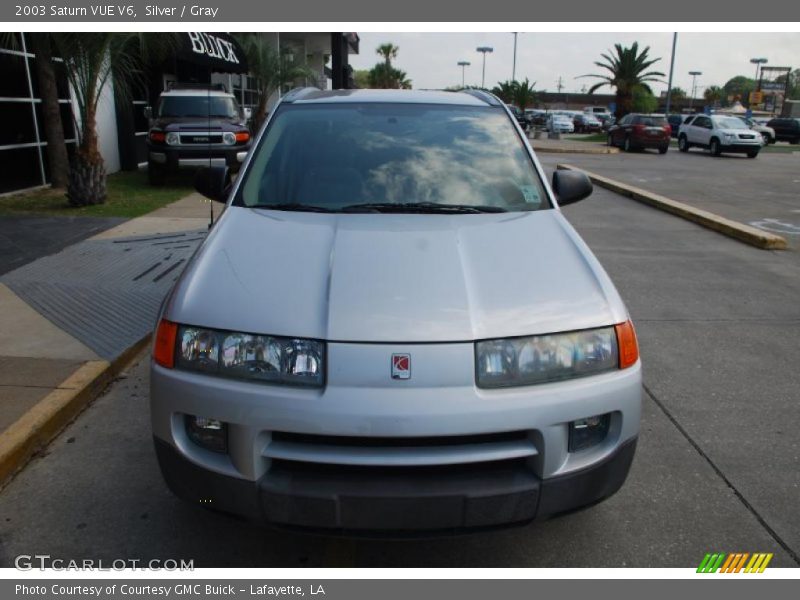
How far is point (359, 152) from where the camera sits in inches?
144

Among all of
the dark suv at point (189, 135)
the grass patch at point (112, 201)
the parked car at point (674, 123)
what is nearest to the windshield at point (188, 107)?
the dark suv at point (189, 135)

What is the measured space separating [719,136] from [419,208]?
27608 millimetres

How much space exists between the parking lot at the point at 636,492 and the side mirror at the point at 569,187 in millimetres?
1362

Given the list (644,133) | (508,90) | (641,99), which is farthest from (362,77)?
(644,133)

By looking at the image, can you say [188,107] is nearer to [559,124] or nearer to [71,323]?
[71,323]

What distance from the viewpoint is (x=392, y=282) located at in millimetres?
2521

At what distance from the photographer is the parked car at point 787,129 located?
4266 centimetres

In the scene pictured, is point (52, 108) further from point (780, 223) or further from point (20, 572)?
point (780, 223)

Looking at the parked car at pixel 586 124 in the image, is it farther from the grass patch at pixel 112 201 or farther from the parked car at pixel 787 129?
the grass patch at pixel 112 201

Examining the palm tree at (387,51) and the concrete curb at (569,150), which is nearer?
the concrete curb at (569,150)

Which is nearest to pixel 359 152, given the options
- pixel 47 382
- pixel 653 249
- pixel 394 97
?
pixel 394 97

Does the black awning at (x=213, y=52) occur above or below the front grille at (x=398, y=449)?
above

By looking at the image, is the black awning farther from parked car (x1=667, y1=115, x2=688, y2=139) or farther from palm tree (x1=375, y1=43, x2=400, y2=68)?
palm tree (x1=375, y1=43, x2=400, y2=68)

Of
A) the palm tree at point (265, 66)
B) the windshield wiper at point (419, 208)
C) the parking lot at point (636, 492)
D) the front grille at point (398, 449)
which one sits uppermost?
the palm tree at point (265, 66)
